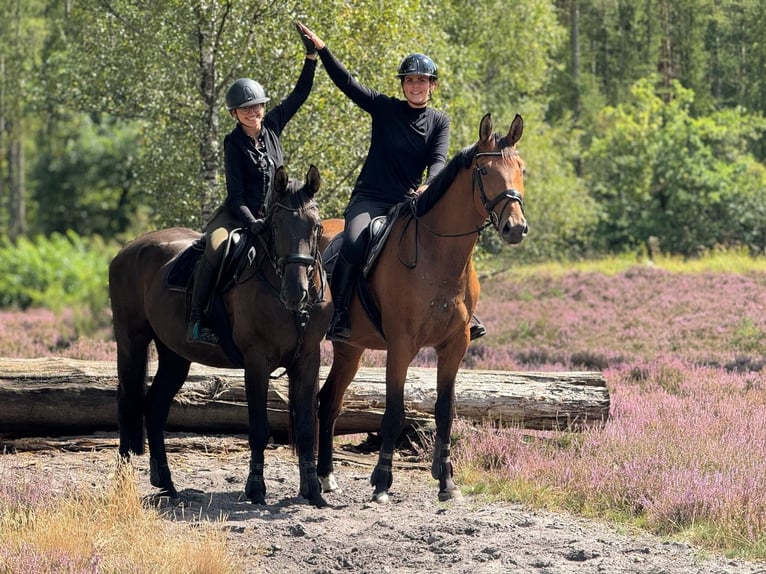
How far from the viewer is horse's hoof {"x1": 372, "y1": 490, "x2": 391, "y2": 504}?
357 inches

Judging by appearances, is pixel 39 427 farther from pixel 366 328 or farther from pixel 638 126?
pixel 638 126

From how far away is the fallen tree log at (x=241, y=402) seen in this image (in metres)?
11.2

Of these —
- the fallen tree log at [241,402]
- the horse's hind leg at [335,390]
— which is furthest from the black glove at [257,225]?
the fallen tree log at [241,402]

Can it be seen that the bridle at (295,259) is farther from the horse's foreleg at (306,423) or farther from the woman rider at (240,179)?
the horse's foreleg at (306,423)

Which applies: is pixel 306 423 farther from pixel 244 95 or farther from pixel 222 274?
pixel 244 95

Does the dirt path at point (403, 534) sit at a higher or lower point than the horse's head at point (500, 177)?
lower

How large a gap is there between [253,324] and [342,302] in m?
1.12

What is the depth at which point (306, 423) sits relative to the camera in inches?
348

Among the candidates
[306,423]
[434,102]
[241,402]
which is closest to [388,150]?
[306,423]

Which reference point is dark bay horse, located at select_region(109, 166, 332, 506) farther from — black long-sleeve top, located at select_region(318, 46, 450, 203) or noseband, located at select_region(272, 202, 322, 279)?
black long-sleeve top, located at select_region(318, 46, 450, 203)

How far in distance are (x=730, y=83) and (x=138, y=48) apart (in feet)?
50.4

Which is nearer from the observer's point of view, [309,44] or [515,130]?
[515,130]

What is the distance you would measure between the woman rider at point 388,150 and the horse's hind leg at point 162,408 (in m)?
1.44

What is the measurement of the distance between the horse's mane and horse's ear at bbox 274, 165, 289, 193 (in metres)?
1.36
